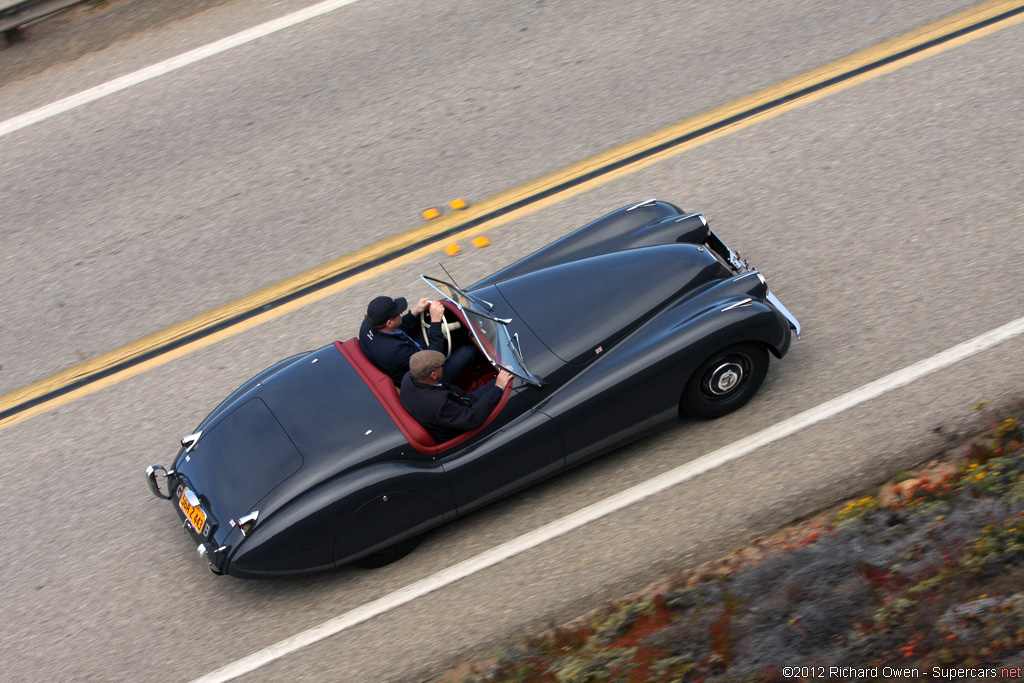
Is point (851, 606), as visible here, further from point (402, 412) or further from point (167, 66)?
point (167, 66)

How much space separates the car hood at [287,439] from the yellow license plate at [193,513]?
7cm

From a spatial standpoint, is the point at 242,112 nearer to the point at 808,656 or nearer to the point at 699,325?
the point at 699,325

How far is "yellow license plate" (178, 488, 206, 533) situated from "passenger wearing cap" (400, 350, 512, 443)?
1.39 metres

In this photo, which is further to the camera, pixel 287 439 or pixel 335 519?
pixel 287 439

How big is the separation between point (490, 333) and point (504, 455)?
814mm

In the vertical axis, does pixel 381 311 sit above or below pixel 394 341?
above

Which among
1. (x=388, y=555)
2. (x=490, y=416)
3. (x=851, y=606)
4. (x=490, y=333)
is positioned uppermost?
(x=490, y=333)

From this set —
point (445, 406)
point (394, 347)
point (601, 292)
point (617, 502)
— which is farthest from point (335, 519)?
point (601, 292)

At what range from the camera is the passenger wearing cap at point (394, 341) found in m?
5.79

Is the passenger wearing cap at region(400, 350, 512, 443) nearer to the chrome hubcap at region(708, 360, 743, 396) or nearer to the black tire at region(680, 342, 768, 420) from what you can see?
the black tire at region(680, 342, 768, 420)

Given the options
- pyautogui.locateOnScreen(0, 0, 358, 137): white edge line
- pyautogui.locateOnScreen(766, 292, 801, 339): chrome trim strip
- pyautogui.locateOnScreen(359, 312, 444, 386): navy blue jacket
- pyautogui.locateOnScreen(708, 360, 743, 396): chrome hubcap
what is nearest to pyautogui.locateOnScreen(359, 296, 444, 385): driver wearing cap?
pyautogui.locateOnScreen(359, 312, 444, 386): navy blue jacket

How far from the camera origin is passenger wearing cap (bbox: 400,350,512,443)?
535 centimetres

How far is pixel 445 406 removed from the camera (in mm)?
5348

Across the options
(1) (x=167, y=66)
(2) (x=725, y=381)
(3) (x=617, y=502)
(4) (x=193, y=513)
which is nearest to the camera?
(4) (x=193, y=513)
